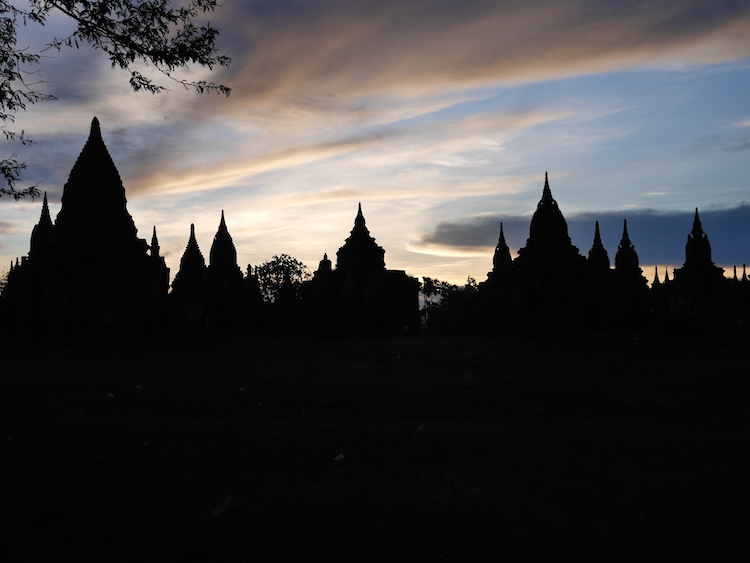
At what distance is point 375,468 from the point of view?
25.0 feet

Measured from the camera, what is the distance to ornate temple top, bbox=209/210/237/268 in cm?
4647

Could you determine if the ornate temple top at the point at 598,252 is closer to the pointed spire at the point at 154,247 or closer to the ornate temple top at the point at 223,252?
the ornate temple top at the point at 223,252

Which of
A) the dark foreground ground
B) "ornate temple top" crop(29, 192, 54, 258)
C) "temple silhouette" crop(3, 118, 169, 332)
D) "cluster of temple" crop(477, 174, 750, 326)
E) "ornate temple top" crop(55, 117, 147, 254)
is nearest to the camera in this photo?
the dark foreground ground

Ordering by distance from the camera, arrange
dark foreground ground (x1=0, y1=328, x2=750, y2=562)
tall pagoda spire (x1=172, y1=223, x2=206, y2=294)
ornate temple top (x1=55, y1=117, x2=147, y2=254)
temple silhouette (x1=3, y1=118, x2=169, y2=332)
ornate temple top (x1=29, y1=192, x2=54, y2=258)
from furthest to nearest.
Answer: tall pagoda spire (x1=172, y1=223, x2=206, y2=294) → ornate temple top (x1=29, y1=192, x2=54, y2=258) → ornate temple top (x1=55, y1=117, x2=147, y2=254) → temple silhouette (x1=3, y1=118, x2=169, y2=332) → dark foreground ground (x1=0, y1=328, x2=750, y2=562)

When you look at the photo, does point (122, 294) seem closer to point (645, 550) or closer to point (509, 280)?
Result: point (509, 280)

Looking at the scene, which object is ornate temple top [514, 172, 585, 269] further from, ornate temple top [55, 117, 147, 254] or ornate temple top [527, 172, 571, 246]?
ornate temple top [55, 117, 147, 254]

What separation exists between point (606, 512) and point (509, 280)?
35.6m

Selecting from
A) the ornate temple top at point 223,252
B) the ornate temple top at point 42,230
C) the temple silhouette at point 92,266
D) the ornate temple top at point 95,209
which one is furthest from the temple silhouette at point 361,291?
the ornate temple top at point 42,230

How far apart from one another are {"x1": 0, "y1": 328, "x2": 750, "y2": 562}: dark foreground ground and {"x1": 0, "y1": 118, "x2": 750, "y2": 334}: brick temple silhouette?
44.4 feet

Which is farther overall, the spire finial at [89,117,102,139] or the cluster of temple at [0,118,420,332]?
the spire finial at [89,117,102,139]

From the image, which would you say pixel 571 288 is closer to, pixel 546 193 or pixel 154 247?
pixel 546 193

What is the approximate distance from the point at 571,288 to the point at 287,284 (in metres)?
15.9

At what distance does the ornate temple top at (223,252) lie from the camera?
1829 inches

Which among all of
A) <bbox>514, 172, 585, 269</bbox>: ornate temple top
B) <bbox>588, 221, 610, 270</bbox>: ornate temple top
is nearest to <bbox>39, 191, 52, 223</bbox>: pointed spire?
<bbox>514, 172, 585, 269</bbox>: ornate temple top
